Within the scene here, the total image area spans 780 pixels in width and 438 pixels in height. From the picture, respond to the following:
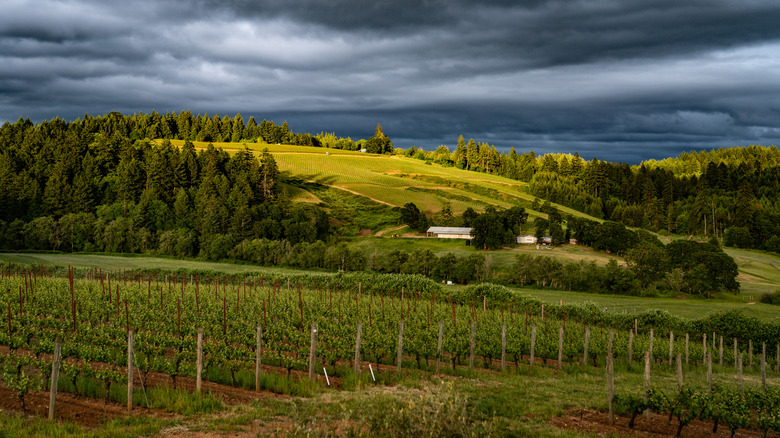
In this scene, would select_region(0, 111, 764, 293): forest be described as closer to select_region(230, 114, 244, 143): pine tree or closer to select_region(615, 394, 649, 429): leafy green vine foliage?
select_region(230, 114, 244, 143): pine tree

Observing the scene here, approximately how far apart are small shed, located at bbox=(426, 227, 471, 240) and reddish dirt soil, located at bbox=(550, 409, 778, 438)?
8188 cm

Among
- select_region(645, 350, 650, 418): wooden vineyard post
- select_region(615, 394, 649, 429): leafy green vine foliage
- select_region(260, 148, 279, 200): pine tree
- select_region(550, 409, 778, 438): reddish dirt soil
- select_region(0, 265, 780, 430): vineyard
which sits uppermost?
select_region(260, 148, 279, 200): pine tree

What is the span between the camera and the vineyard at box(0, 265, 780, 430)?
17.6 metres

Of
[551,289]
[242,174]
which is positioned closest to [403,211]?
[242,174]

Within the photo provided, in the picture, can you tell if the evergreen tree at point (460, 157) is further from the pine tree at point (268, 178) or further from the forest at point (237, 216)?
the pine tree at point (268, 178)

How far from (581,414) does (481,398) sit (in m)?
3.01

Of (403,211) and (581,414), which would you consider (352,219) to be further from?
(581,414)

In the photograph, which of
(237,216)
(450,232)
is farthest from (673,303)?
(237,216)

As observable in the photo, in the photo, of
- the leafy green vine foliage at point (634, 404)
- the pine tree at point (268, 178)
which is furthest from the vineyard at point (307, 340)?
the pine tree at point (268, 178)

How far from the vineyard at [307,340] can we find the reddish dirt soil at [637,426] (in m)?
0.50

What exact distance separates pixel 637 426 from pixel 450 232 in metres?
85.3

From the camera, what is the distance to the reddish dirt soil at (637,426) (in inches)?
564

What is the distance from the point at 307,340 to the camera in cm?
2466

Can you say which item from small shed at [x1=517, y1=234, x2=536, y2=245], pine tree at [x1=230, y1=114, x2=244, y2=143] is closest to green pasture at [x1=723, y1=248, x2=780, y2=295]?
small shed at [x1=517, y1=234, x2=536, y2=245]
